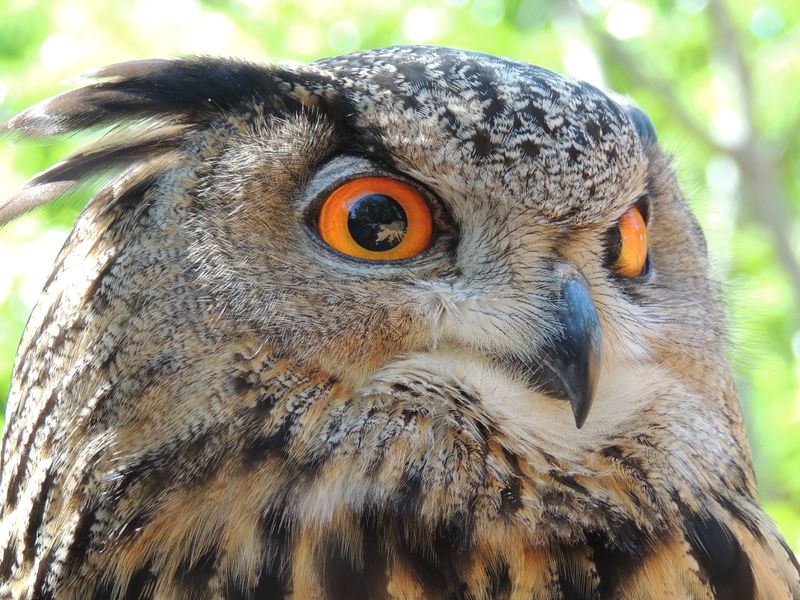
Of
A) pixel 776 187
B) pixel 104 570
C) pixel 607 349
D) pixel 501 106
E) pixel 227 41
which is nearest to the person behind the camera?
pixel 104 570

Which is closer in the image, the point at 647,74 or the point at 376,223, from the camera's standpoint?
the point at 376,223

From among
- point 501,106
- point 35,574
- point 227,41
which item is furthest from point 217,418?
point 227,41

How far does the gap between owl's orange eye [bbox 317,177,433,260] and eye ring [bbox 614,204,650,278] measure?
0.36 m

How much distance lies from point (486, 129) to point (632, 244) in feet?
1.25

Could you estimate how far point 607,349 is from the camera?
148cm

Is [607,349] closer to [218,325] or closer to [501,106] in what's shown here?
[501,106]

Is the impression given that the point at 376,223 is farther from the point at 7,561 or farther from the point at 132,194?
the point at 7,561

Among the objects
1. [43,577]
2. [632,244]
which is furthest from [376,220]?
[43,577]

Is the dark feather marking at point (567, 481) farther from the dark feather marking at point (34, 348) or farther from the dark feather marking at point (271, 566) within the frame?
the dark feather marking at point (34, 348)

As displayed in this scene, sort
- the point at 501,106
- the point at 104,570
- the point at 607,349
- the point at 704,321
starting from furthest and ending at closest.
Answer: the point at 704,321
the point at 607,349
the point at 501,106
the point at 104,570

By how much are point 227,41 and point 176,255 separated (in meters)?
2.15

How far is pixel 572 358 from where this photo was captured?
4.46ft

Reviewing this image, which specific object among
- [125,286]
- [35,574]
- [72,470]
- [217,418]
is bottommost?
[35,574]

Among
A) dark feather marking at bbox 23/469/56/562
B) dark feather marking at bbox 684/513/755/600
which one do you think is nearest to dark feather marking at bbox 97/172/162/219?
dark feather marking at bbox 23/469/56/562
